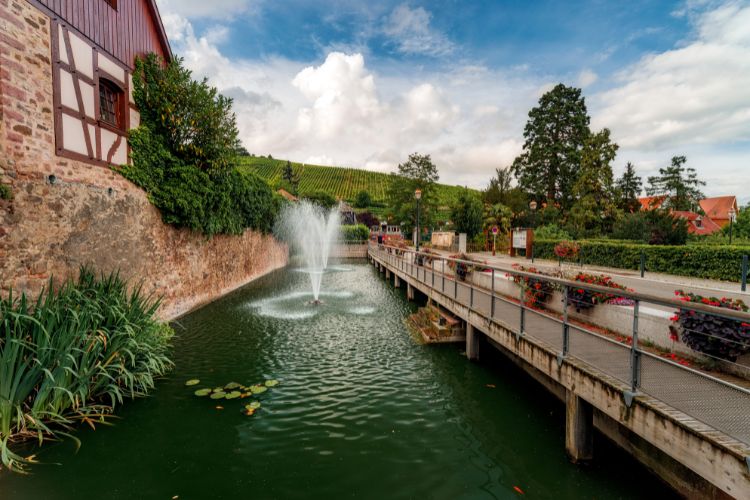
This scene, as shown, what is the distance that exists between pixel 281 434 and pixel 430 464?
2.38 meters

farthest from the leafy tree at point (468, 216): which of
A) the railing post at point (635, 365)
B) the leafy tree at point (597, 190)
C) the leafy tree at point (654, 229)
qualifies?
the railing post at point (635, 365)

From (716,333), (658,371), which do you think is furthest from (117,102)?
(716,333)

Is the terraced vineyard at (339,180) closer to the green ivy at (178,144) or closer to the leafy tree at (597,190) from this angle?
the leafy tree at (597,190)

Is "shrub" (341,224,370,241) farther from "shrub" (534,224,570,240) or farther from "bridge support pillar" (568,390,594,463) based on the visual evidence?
"bridge support pillar" (568,390,594,463)

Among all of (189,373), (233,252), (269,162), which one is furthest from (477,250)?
(269,162)

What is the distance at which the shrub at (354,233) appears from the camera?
50.4 metres

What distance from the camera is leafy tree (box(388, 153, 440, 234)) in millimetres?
49856

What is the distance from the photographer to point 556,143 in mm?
46000

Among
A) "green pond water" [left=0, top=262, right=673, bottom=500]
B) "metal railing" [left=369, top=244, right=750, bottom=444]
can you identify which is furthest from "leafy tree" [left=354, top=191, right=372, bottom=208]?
"metal railing" [left=369, top=244, right=750, bottom=444]

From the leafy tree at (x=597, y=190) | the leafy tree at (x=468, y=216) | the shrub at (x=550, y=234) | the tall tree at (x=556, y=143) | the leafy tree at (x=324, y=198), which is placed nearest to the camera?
the shrub at (x=550, y=234)

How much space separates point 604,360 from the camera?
5148 millimetres

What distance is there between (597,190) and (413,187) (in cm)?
2278

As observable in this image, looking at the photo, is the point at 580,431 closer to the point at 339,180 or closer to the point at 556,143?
the point at 556,143

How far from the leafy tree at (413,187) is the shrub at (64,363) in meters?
43.2
